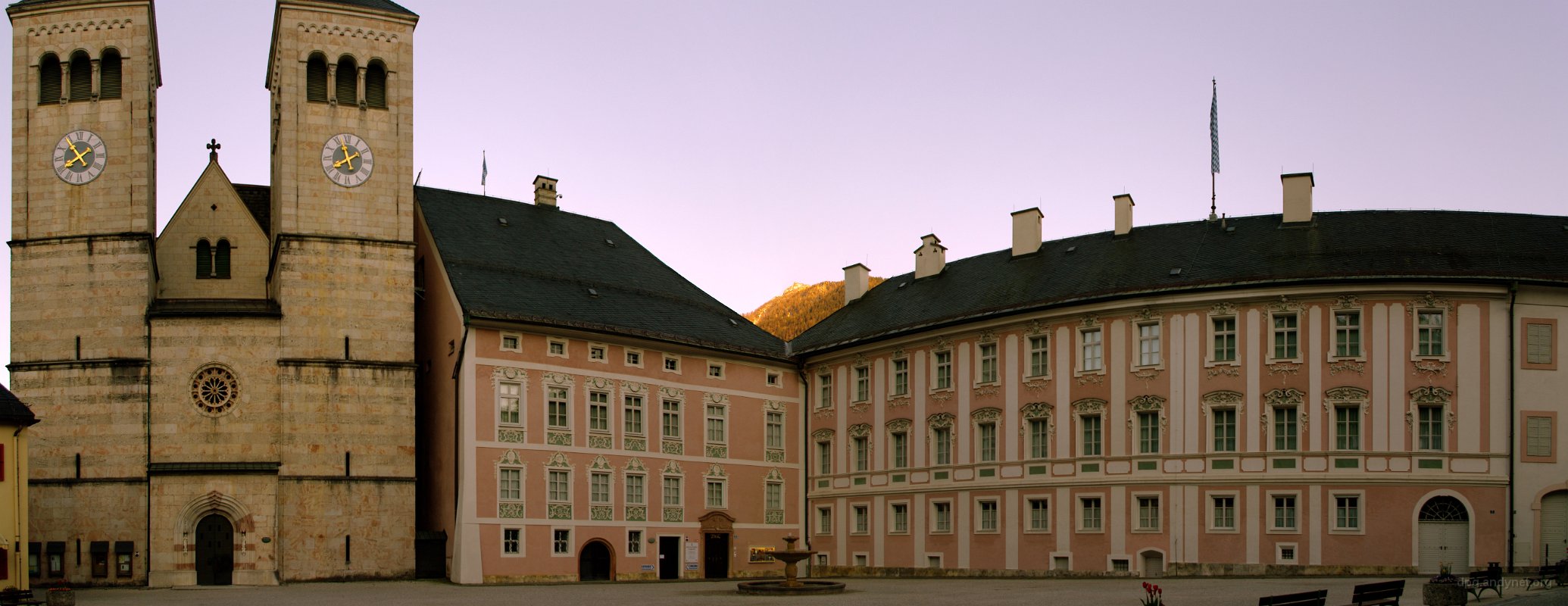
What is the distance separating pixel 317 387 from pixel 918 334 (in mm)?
18685

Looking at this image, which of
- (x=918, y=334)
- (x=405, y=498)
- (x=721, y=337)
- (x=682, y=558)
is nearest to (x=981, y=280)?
(x=918, y=334)

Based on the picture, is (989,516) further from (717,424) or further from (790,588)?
(790,588)

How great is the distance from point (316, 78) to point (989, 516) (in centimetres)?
2438

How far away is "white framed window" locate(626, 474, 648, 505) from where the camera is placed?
5166 cm

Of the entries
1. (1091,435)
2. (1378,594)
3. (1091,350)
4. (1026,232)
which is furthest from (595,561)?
(1378,594)

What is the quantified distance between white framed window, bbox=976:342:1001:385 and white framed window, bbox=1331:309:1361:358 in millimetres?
→ 10371

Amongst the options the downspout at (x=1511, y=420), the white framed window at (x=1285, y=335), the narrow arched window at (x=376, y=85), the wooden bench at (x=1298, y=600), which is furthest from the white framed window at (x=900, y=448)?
the wooden bench at (x=1298, y=600)

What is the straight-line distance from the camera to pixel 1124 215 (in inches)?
2058

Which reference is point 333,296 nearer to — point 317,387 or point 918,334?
point 317,387

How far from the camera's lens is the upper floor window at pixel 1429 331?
4378cm

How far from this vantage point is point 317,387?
47.3 meters

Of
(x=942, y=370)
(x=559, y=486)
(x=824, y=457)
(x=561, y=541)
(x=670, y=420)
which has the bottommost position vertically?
(x=561, y=541)

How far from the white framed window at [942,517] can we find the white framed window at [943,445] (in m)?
1.31

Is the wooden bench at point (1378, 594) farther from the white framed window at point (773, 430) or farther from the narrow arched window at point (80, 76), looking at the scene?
the narrow arched window at point (80, 76)
